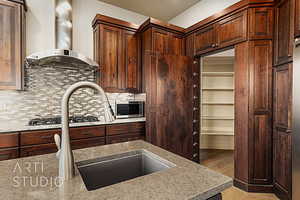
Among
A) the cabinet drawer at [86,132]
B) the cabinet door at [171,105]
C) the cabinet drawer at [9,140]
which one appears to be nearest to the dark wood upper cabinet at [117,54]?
the cabinet door at [171,105]

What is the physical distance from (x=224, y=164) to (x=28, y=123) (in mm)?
3419

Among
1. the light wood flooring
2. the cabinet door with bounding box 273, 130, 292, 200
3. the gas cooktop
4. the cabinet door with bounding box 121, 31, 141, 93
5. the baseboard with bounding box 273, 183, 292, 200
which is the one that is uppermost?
the cabinet door with bounding box 121, 31, 141, 93

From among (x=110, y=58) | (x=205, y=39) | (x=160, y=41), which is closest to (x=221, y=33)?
(x=205, y=39)

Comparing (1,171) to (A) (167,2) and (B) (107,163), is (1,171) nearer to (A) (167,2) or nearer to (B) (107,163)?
(B) (107,163)

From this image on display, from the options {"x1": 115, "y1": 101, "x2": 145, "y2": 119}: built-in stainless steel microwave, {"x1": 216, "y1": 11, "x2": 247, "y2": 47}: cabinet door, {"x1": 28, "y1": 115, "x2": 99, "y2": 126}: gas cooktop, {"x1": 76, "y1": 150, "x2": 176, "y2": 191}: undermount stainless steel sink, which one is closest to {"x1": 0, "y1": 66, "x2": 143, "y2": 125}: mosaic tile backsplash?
{"x1": 28, "y1": 115, "x2": 99, "y2": 126}: gas cooktop

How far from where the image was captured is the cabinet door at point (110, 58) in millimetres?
2715

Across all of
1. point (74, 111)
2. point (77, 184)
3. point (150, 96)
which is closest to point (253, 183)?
point (150, 96)

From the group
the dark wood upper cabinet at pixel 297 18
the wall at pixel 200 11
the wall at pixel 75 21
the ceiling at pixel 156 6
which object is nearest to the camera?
the dark wood upper cabinet at pixel 297 18

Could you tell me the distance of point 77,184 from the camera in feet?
2.17

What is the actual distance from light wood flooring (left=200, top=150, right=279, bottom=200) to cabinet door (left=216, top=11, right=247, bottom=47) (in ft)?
6.86

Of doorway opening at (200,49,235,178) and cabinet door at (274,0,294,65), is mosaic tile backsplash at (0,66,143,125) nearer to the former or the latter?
doorway opening at (200,49,235,178)

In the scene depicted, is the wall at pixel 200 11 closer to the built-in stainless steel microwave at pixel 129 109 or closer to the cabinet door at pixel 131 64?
the cabinet door at pixel 131 64

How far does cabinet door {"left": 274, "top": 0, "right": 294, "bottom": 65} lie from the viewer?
70.7 inches

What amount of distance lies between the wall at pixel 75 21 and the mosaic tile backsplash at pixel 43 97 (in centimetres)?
38
